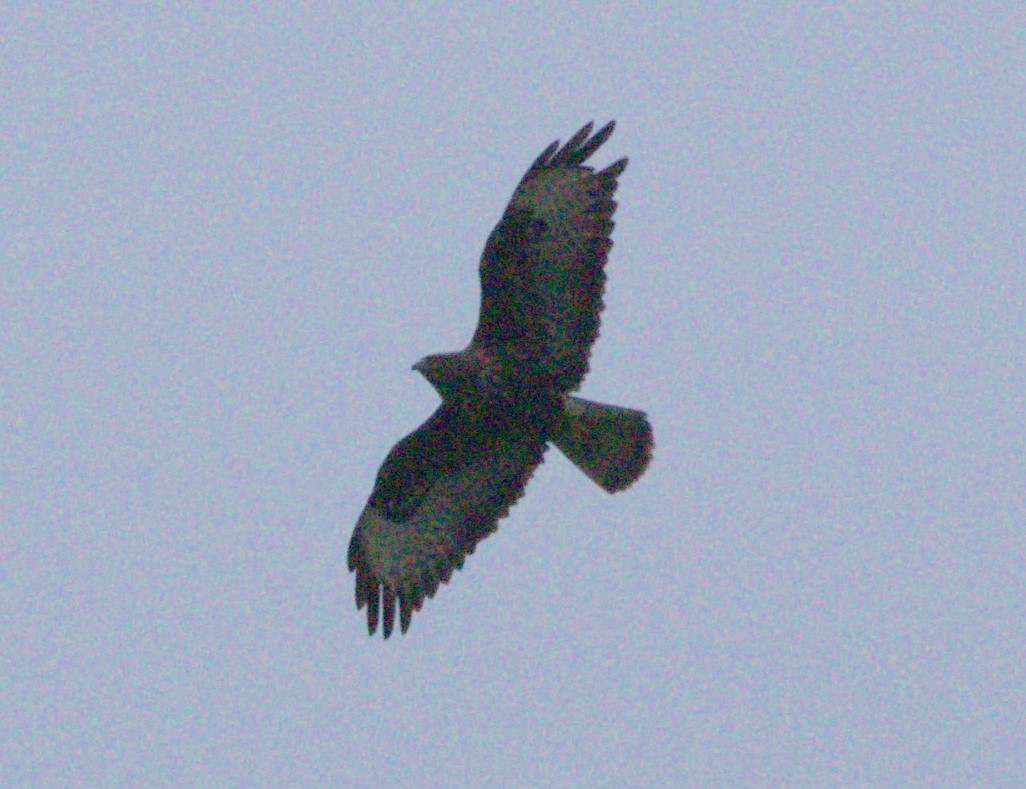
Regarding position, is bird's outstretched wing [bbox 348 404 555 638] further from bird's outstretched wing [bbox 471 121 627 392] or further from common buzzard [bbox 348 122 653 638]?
bird's outstretched wing [bbox 471 121 627 392]

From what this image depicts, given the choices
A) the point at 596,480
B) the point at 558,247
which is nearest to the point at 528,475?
the point at 596,480

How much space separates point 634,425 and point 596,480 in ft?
1.29

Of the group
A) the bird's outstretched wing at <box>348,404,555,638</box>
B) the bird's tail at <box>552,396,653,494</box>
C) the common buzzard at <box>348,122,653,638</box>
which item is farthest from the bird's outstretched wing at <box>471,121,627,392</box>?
the bird's outstretched wing at <box>348,404,555,638</box>

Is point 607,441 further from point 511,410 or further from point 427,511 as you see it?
point 427,511

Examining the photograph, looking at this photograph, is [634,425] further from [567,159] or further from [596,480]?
[567,159]

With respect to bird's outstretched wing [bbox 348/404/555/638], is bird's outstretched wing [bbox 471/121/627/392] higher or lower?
higher

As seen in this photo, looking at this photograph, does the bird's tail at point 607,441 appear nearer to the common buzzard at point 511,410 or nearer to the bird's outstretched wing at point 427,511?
the common buzzard at point 511,410

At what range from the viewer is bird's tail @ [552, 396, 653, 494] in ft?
42.0

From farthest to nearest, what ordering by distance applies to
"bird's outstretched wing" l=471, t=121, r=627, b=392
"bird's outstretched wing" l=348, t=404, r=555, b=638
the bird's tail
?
"bird's outstretched wing" l=348, t=404, r=555, b=638, the bird's tail, "bird's outstretched wing" l=471, t=121, r=627, b=392

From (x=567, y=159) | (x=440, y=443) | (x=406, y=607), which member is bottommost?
(x=406, y=607)

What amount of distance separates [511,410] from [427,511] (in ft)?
3.00

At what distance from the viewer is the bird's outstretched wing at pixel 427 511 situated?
13172 mm

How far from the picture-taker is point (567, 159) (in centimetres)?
1262

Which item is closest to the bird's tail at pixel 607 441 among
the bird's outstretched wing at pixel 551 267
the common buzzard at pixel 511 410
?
the common buzzard at pixel 511 410
